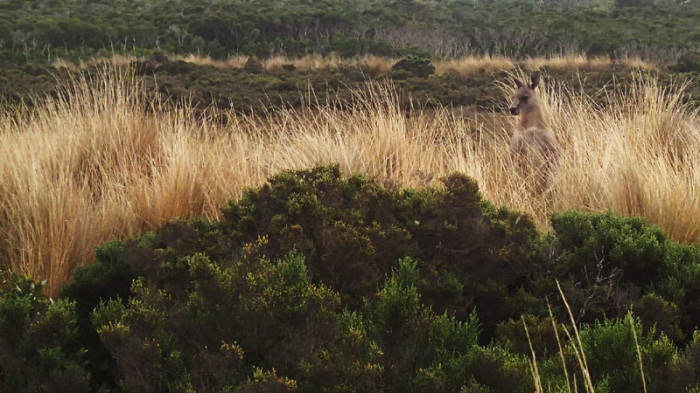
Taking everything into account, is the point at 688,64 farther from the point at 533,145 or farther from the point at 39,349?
the point at 39,349

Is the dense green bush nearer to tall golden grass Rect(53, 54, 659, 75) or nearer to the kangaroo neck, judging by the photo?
the kangaroo neck

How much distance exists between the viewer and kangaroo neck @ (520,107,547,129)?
25.4ft

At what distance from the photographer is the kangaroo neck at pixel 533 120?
7.75 metres

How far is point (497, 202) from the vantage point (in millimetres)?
5621

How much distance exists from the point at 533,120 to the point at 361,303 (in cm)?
503

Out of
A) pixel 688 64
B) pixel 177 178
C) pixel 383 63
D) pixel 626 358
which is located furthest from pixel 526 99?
pixel 688 64

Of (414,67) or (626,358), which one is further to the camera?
(414,67)

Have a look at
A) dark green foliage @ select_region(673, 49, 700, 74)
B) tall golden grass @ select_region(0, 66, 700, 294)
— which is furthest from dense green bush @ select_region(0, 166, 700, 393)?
dark green foliage @ select_region(673, 49, 700, 74)

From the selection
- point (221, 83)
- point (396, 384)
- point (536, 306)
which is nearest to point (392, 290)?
point (396, 384)

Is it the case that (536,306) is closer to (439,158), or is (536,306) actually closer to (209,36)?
(439,158)

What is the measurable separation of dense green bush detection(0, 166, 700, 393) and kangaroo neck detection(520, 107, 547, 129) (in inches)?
148

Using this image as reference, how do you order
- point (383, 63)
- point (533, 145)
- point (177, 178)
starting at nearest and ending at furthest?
point (177, 178), point (533, 145), point (383, 63)

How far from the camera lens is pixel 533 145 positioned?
727cm

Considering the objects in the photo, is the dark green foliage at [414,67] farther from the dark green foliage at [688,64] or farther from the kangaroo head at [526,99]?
the kangaroo head at [526,99]
